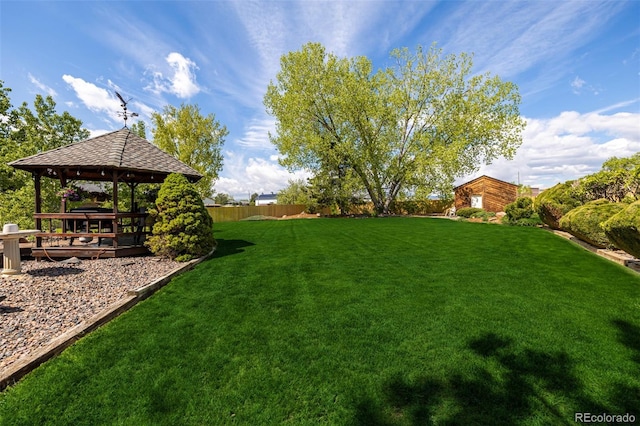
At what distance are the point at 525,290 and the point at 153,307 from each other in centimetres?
633

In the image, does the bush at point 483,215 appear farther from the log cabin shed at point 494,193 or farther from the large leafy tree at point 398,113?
the log cabin shed at point 494,193

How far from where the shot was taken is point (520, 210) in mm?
17312

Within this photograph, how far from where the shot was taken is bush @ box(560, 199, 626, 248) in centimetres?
821

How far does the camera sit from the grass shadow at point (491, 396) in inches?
91.1

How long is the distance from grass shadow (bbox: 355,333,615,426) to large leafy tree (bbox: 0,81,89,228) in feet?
48.0

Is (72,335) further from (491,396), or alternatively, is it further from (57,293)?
(491,396)

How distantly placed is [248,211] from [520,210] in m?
24.9

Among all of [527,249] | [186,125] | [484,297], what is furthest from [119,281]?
[186,125]

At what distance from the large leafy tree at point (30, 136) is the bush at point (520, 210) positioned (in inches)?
920

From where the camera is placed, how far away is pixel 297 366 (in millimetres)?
3016

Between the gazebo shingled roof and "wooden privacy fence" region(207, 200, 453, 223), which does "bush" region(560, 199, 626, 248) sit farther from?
"wooden privacy fence" region(207, 200, 453, 223)

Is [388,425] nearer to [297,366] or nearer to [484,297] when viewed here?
[297,366]

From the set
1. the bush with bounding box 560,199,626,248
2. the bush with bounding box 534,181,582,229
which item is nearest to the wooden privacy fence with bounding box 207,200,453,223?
the bush with bounding box 534,181,582,229

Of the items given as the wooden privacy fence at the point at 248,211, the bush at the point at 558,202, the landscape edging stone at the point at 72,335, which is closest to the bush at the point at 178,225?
the landscape edging stone at the point at 72,335
